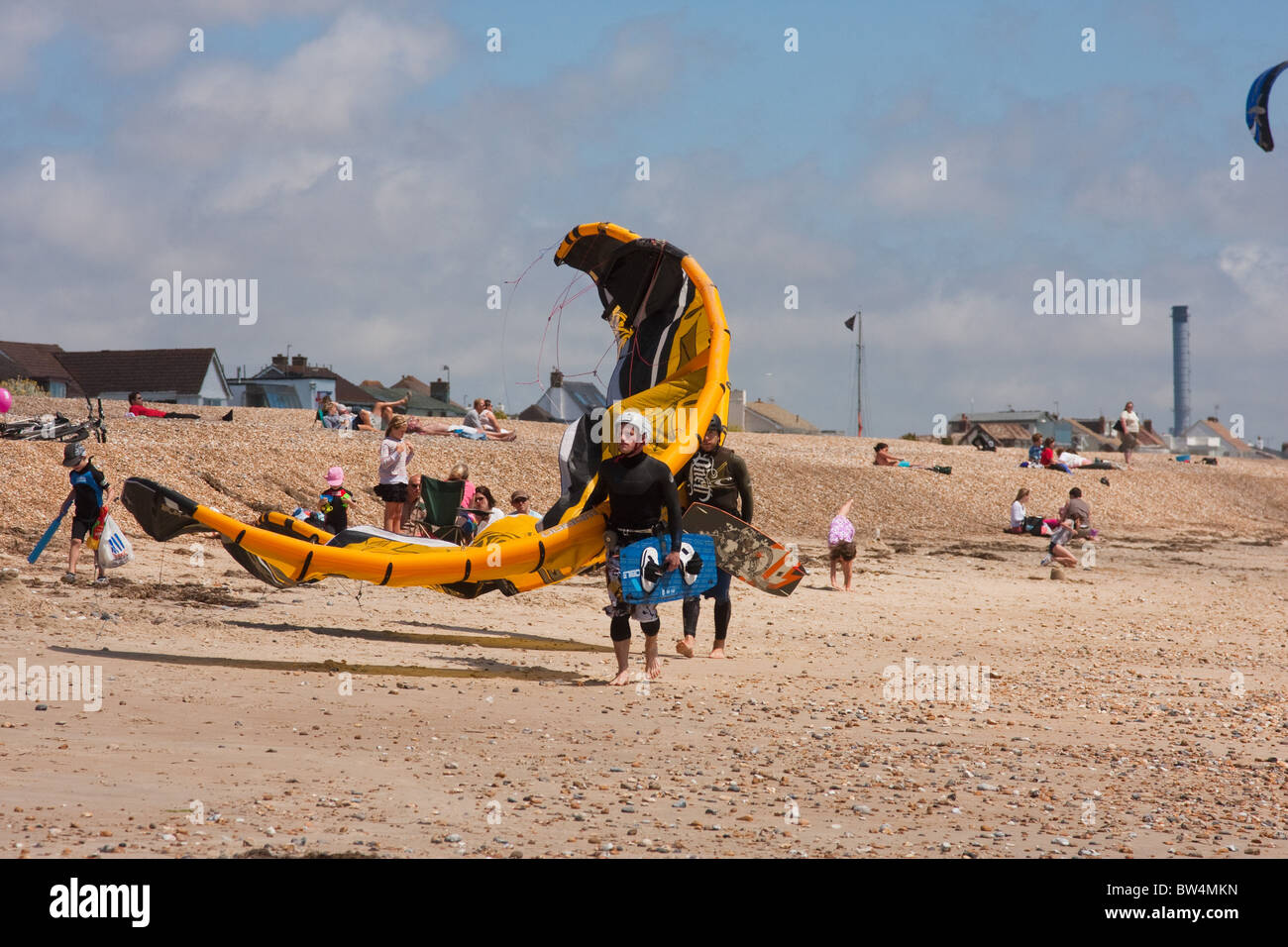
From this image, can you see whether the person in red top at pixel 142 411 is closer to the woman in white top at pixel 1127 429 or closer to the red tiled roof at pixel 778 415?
the woman in white top at pixel 1127 429

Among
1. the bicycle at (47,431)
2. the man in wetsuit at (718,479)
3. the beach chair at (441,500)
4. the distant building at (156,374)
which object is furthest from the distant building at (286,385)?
the man in wetsuit at (718,479)

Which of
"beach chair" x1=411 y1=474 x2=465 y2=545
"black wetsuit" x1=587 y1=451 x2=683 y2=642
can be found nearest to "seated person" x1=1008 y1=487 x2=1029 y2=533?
"beach chair" x1=411 y1=474 x2=465 y2=545

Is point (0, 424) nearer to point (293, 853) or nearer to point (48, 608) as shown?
point (48, 608)

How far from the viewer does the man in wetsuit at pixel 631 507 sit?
861 cm

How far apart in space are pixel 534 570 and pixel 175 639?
3039 millimetres

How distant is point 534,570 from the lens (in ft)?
30.5

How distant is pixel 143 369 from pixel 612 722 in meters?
55.5

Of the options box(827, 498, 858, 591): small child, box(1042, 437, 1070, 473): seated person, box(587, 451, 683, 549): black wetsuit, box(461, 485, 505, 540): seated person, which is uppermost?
box(1042, 437, 1070, 473): seated person

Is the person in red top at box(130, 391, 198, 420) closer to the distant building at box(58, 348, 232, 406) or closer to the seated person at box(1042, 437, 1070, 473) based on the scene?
the seated person at box(1042, 437, 1070, 473)

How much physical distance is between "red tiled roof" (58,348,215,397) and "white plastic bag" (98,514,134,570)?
46.0 metres

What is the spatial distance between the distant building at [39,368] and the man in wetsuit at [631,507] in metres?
54.3

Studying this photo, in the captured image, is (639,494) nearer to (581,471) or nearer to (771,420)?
(581,471)

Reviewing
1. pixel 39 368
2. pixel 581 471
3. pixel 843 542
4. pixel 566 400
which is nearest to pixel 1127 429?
pixel 566 400

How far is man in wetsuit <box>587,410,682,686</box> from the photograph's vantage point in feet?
28.2
